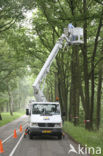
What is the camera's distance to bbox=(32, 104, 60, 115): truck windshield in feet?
57.2

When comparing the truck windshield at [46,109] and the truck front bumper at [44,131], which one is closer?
the truck front bumper at [44,131]

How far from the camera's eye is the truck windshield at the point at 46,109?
57.2 feet

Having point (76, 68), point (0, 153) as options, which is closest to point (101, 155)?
point (0, 153)

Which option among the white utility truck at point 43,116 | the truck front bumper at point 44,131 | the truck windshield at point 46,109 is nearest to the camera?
the truck front bumper at point 44,131

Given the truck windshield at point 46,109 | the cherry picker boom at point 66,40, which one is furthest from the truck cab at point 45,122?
the cherry picker boom at point 66,40

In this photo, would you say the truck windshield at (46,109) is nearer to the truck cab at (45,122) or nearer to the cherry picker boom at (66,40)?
the truck cab at (45,122)

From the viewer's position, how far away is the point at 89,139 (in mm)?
13977

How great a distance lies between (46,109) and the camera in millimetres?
17469

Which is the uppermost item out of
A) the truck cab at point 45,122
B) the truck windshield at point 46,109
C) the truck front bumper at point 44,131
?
the truck windshield at point 46,109

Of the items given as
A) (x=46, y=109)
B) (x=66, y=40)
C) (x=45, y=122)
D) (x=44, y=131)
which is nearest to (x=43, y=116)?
(x=45, y=122)

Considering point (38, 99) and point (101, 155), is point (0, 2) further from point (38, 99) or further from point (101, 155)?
point (101, 155)

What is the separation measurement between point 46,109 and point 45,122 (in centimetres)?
103

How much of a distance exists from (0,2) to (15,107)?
9164 cm

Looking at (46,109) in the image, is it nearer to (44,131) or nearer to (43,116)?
(43,116)
